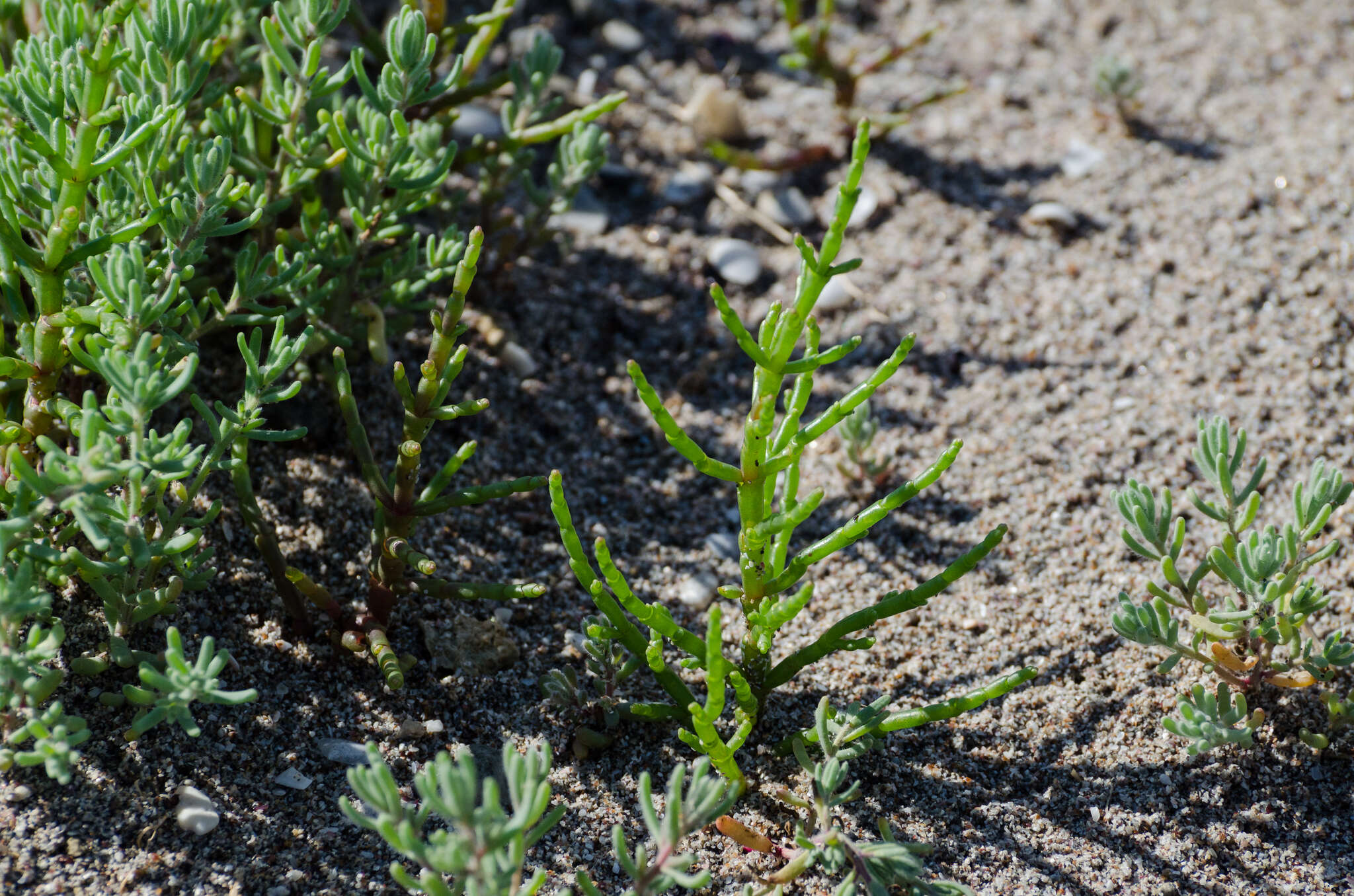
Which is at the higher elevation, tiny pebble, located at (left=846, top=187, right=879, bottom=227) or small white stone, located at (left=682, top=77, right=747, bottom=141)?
small white stone, located at (left=682, top=77, right=747, bottom=141)

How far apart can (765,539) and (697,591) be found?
62cm

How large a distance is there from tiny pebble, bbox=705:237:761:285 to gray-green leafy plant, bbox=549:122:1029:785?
1396 millimetres

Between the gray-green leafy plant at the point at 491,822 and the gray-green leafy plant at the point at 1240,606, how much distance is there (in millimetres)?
916

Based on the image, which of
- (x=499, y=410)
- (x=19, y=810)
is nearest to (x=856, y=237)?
(x=499, y=410)

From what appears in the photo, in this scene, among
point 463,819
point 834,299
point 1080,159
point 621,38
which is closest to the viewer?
point 463,819

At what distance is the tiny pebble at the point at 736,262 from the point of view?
11.1 ft

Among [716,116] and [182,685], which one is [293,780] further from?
[716,116]

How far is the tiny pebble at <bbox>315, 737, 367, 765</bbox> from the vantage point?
6.77ft

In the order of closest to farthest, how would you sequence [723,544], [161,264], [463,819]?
[463,819] → [161,264] → [723,544]

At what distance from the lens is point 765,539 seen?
196 cm

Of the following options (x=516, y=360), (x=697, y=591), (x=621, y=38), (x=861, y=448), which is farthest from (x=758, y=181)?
(x=697, y=591)

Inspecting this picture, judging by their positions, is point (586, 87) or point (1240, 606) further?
point (586, 87)

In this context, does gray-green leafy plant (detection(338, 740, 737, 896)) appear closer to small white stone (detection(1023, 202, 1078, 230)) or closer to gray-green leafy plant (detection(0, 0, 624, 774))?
Result: gray-green leafy plant (detection(0, 0, 624, 774))

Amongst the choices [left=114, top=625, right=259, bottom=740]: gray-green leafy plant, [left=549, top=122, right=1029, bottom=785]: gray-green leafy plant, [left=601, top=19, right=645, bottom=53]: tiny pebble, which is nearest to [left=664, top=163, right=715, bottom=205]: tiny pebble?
[left=601, top=19, right=645, bottom=53]: tiny pebble
